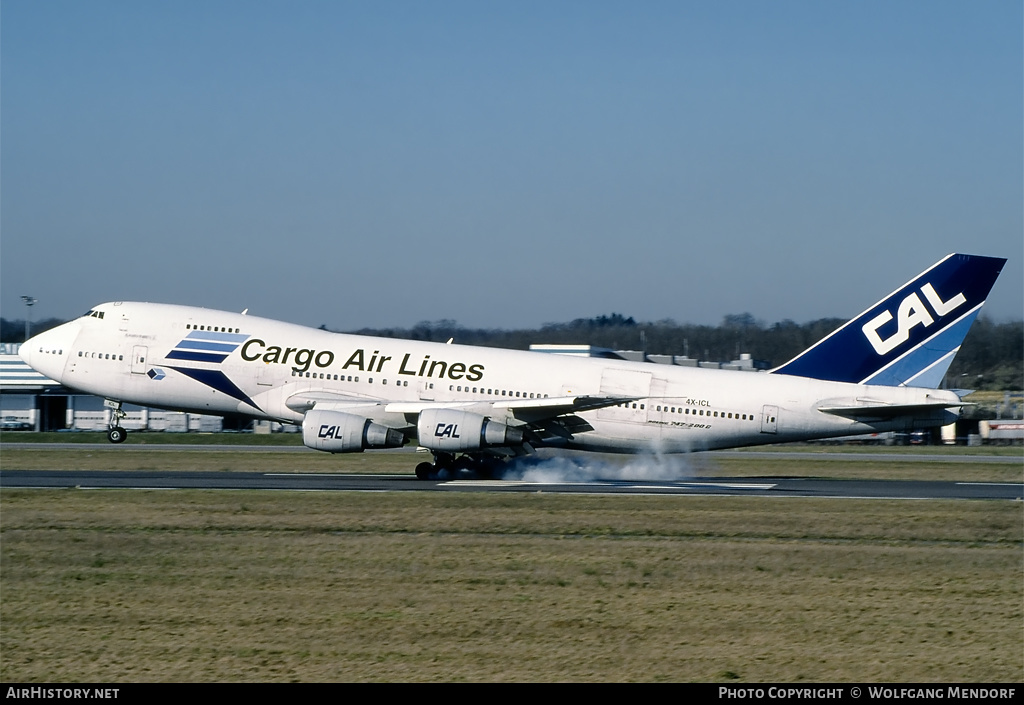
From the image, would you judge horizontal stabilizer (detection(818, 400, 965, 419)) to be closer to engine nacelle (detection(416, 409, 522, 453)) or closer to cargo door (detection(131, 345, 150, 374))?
engine nacelle (detection(416, 409, 522, 453))

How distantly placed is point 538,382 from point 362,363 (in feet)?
19.5

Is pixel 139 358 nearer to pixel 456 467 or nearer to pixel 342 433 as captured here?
pixel 342 433

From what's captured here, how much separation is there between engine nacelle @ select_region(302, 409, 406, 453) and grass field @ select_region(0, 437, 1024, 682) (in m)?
6.32

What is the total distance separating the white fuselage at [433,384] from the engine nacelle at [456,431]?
1.02 metres

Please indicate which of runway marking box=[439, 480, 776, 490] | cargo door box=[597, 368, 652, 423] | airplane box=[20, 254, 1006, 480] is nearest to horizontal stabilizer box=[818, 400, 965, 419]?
airplane box=[20, 254, 1006, 480]

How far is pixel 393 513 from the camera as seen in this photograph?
2316 cm

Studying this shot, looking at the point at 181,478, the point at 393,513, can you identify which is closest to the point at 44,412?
the point at 181,478

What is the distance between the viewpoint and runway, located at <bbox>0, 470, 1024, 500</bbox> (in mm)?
28719

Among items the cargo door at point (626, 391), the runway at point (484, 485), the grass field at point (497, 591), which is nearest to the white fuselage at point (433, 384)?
the cargo door at point (626, 391)

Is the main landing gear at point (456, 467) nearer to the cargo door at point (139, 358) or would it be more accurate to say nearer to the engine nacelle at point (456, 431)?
the engine nacelle at point (456, 431)

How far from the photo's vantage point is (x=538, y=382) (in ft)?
112

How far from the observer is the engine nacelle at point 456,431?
31.2m

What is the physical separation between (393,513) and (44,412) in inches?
2090

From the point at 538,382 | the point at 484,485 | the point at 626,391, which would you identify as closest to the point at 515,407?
the point at 538,382
